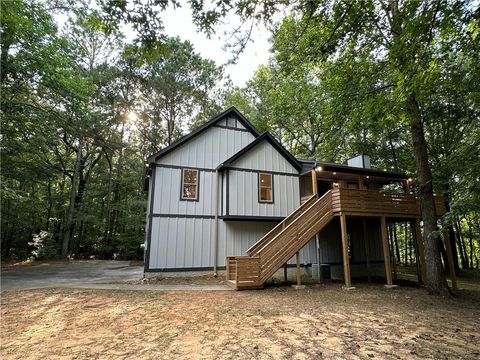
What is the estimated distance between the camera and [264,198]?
13375 millimetres

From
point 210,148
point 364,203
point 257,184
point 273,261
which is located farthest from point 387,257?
point 210,148

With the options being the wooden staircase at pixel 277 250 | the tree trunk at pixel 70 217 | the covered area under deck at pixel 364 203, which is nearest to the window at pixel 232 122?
the covered area under deck at pixel 364 203

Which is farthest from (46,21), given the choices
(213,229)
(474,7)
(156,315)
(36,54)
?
(474,7)

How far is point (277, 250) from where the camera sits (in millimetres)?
9688

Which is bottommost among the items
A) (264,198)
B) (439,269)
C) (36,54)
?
(439,269)

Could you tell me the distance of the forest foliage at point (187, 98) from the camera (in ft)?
19.2

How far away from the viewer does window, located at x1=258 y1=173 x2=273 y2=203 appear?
1334cm

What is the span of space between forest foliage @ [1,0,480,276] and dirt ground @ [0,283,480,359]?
9.68ft

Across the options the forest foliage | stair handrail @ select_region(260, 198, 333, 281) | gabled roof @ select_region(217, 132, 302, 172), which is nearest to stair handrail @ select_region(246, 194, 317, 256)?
stair handrail @ select_region(260, 198, 333, 281)

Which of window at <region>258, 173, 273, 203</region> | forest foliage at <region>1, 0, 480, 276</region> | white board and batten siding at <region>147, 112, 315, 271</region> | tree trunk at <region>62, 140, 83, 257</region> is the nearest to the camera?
forest foliage at <region>1, 0, 480, 276</region>

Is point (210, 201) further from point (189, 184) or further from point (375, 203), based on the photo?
point (375, 203)

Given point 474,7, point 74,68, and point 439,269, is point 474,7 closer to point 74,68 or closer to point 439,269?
point 439,269

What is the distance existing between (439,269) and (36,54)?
18332mm

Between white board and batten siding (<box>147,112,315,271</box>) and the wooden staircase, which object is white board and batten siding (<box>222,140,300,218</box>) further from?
the wooden staircase
